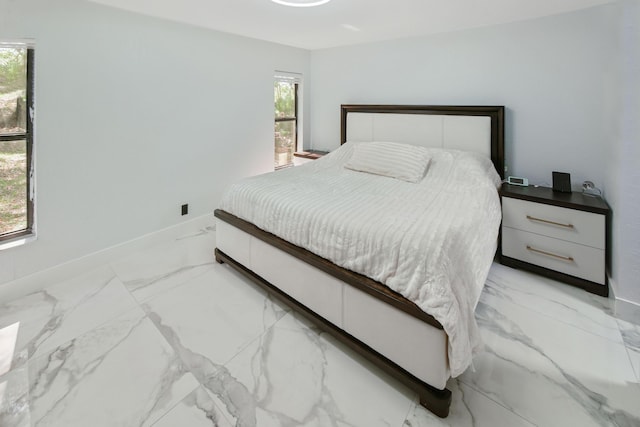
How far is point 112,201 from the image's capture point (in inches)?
110

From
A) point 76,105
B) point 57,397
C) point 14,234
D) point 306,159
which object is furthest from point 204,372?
point 306,159

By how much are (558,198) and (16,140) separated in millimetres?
3986

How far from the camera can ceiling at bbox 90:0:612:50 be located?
2414 millimetres

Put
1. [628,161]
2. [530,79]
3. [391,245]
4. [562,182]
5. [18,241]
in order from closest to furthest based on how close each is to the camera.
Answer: [391,245], [628,161], [18,241], [562,182], [530,79]

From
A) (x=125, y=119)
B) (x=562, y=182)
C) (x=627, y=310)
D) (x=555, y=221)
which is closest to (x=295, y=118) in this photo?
(x=125, y=119)

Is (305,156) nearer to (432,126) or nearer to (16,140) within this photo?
(432,126)

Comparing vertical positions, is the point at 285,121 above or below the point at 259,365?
above

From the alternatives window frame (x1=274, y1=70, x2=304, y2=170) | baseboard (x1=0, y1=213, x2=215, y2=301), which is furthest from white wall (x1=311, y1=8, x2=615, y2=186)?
baseboard (x1=0, y1=213, x2=215, y2=301)

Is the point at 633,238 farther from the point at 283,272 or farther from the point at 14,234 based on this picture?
the point at 14,234

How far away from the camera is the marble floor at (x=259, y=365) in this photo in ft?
4.58

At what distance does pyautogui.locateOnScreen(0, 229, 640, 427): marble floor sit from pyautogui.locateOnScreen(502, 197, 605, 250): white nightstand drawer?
0.40 meters

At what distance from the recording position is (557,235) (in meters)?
2.39

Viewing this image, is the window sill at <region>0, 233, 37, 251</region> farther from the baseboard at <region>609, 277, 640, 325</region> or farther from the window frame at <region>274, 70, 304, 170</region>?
the baseboard at <region>609, 277, 640, 325</region>

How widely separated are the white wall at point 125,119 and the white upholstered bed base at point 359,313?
132cm
